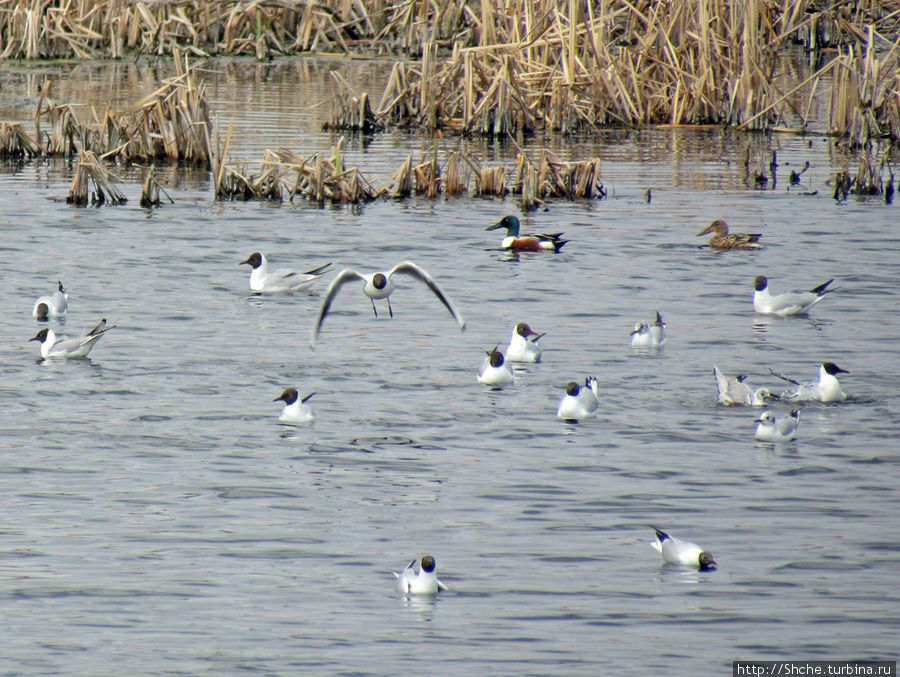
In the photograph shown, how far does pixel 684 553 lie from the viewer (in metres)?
8.92

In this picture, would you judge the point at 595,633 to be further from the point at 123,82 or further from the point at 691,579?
the point at 123,82

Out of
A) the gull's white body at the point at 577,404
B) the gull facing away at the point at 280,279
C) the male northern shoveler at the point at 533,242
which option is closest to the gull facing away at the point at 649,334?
the gull's white body at the point at 577,404

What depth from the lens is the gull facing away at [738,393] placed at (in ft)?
41.0

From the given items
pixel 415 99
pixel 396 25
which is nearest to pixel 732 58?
pixel 415 99

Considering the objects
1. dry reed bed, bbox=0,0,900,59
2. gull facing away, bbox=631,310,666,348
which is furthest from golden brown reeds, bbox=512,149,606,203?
dry reed bed, bbox=0,0,900,59

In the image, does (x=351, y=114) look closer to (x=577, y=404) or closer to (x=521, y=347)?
(x=521, y=347)

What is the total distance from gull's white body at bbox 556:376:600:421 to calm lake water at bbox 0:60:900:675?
0.13 meters

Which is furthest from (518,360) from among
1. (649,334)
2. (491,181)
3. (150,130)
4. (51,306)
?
(150,130)

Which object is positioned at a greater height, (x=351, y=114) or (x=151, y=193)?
(x=351, y=114)

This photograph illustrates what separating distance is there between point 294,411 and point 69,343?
3184mm

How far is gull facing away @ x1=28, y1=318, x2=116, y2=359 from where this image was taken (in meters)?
14.0

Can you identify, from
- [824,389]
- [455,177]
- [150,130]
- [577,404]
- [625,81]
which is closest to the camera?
[577,404]

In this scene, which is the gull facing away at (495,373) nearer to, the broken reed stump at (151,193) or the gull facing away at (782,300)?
the gull facing away at (782,300)

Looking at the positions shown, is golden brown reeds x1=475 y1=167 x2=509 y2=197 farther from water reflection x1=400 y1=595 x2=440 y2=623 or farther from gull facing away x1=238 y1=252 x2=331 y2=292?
water reflection x1=400 y1=595 x2=440 y2=623
